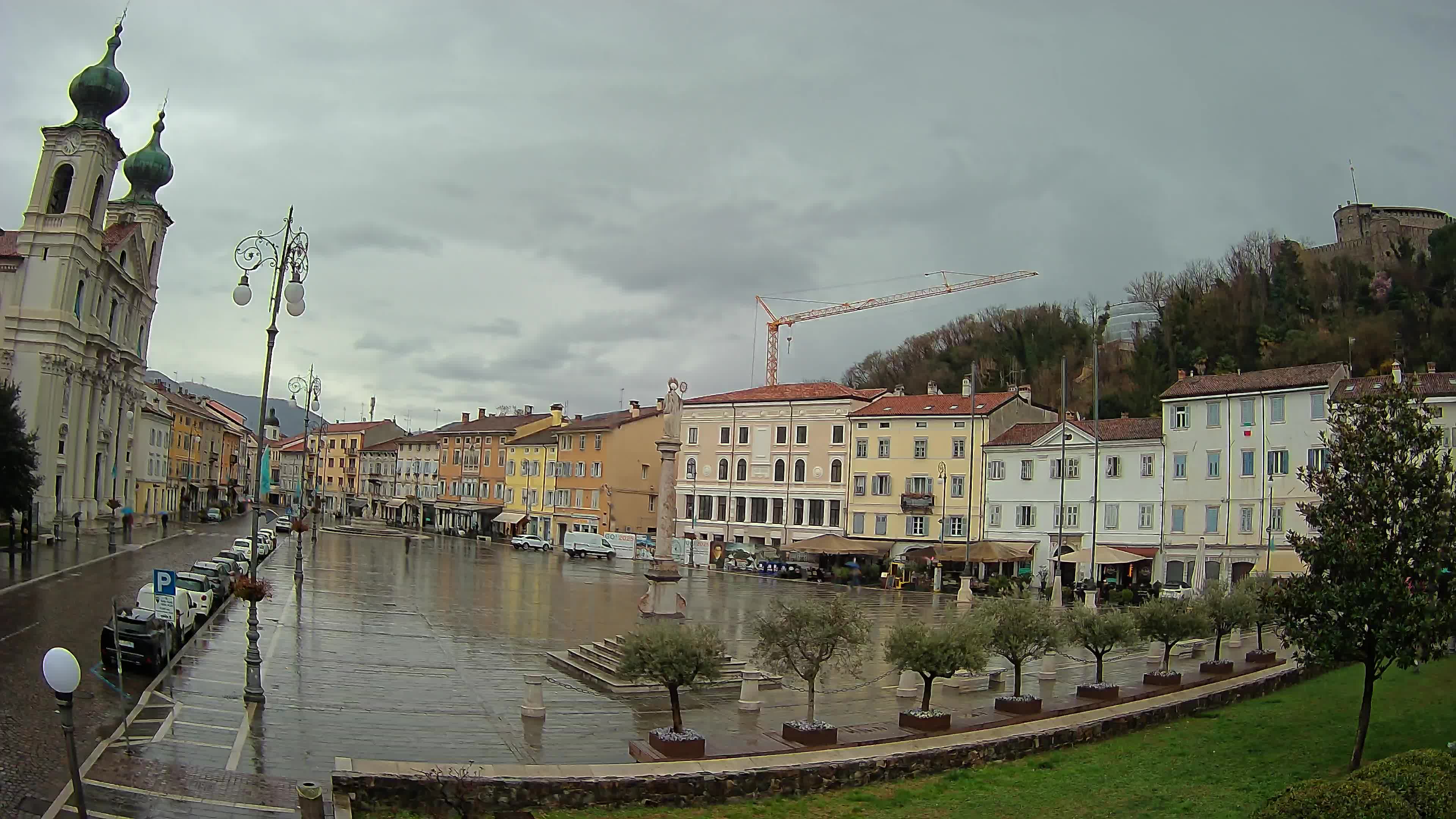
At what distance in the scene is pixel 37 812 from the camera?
11.8 meters

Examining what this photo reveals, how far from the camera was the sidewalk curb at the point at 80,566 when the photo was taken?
32.8 m

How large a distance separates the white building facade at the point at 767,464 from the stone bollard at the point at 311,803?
5666cm

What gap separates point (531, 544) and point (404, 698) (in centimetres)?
6286

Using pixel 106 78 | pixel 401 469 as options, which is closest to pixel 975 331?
pixel 401 469

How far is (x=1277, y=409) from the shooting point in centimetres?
4847

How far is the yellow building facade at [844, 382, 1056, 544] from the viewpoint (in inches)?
2445

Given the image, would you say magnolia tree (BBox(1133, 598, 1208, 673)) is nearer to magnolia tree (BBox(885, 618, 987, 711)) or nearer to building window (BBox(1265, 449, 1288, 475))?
magnolia tree (BBox(885, 618, 987, 711))

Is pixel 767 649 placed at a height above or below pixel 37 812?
above

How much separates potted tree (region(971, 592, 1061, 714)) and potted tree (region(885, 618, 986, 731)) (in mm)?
1339

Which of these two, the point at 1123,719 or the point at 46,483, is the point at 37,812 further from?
the point at 46,483

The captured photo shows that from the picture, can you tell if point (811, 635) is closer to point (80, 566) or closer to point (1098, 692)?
point (1098, 692)

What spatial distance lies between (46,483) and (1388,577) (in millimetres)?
67899

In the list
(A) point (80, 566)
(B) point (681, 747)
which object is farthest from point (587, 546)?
(B) point (681, 747)

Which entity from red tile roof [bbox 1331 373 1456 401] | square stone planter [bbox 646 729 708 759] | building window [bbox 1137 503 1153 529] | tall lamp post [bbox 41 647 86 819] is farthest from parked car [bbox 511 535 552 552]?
tall lamp post [bbox 41 647 86 819]
